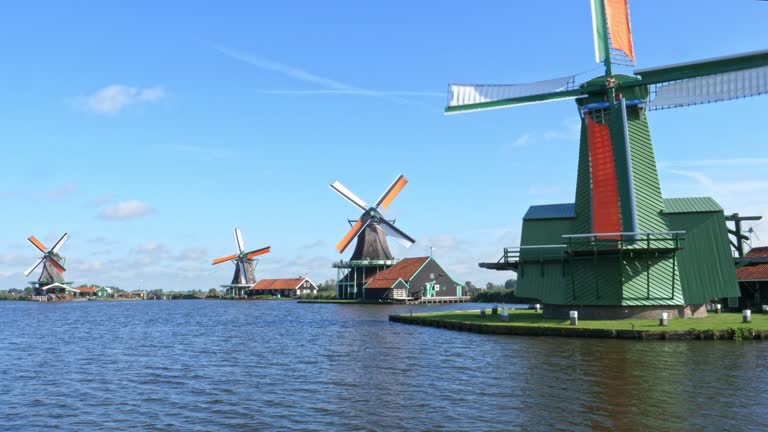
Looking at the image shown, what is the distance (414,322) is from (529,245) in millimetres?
10406

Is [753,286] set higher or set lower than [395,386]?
Result: higher

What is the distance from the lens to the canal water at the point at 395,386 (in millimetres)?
15391

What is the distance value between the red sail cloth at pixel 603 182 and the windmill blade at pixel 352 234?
2313 inches

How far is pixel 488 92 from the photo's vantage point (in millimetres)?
38562

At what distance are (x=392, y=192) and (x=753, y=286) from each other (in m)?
54.4

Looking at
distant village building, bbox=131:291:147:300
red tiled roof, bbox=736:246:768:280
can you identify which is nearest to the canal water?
red tiled roof, bbox=736:246:768:280

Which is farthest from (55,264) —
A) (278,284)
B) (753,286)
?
(753,286)

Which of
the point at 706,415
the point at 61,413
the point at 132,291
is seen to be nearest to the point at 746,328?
the point at 706,415

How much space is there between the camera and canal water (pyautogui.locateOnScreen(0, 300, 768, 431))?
15391 millimetres

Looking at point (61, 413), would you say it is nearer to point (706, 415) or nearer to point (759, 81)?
point (706, 415)

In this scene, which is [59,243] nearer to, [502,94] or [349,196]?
[349,196]

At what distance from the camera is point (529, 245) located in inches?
1590

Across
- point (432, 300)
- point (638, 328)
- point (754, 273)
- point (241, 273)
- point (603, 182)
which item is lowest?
point (638, 328)

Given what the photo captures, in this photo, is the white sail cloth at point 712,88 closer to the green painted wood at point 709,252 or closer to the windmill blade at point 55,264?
the green painted wood at point 709,252
